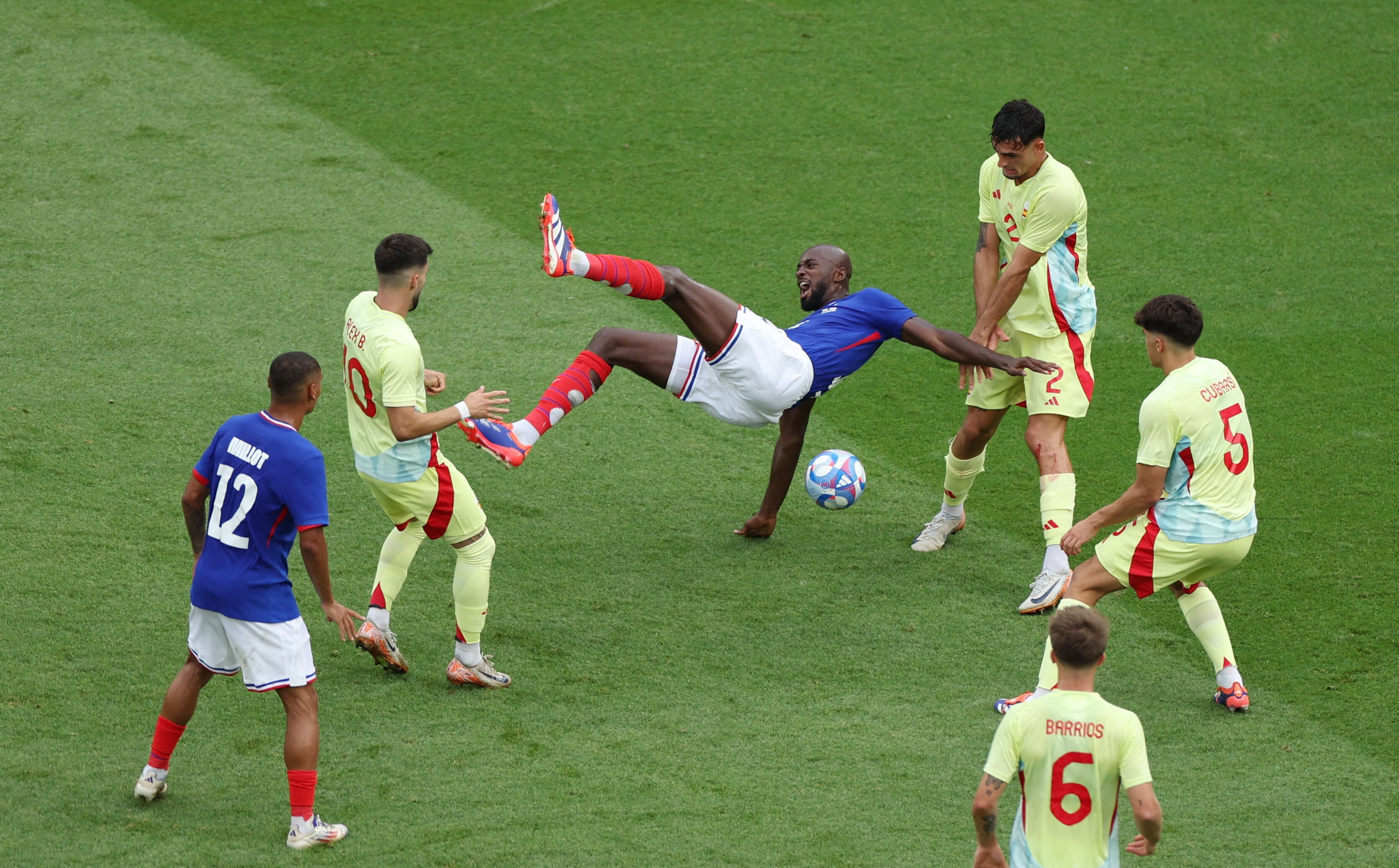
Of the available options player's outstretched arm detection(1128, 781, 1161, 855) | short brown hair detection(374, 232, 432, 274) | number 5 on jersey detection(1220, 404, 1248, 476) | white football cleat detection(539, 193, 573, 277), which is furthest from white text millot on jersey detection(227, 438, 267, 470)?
number 5 on jersey detection(1220, 404, 1248, 476)

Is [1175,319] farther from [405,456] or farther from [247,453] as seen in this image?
[247,453]

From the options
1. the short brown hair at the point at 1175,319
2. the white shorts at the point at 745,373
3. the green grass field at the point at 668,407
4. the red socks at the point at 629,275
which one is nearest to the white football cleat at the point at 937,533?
the green grass field at the point at 668,407

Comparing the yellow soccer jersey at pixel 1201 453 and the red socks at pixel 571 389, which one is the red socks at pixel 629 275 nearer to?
the red socks at pixel 571 389

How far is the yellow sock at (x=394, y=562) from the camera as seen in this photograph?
6004 mm

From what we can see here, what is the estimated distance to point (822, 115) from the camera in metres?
13.1

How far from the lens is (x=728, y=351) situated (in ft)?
→ 22.5

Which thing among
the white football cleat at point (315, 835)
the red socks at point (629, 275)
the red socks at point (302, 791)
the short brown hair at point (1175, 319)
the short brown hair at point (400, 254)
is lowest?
the white football cleat at point (315, 835)

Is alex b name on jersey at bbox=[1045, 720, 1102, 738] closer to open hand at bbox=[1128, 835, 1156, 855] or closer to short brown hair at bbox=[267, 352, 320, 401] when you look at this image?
open hand at bbox=[1128, 835, 1156, 855]

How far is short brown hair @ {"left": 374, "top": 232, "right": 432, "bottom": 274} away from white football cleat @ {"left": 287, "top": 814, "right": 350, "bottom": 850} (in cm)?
216

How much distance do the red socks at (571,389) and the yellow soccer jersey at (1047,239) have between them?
180 cm

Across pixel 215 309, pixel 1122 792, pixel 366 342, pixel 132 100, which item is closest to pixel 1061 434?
pixel 1122 792

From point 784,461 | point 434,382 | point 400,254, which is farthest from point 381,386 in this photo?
point 784,461

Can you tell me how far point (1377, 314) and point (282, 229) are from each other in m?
8.56

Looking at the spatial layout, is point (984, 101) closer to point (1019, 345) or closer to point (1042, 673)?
point (1019, 345)
